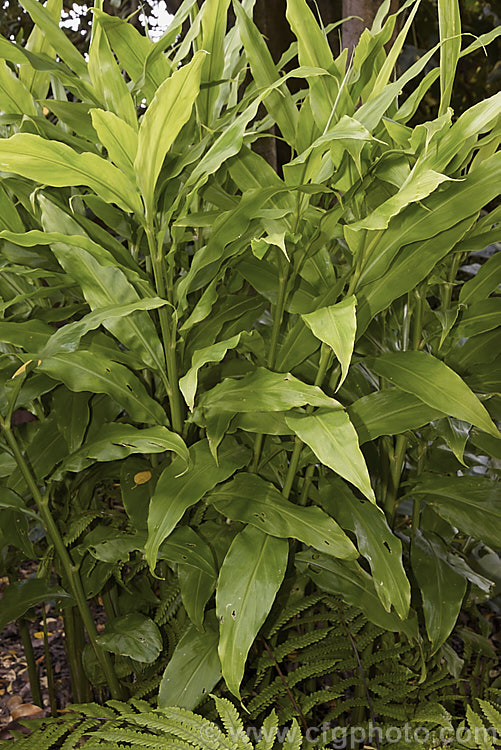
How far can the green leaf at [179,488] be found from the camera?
2.27 ft

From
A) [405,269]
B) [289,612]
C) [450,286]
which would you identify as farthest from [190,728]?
[450,286]

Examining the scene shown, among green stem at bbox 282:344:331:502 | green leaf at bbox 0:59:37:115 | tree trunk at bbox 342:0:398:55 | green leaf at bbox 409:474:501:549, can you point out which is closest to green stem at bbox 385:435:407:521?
green leaf at bbox 409:474:501:549

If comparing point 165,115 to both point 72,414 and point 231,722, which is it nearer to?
point 72,414

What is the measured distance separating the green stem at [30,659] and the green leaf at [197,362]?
0.71 meters

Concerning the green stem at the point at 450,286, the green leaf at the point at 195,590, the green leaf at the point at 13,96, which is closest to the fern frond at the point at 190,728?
the green leaf at the point at 195,590

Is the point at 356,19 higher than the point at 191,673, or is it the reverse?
the point at 356,19

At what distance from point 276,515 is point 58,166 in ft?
1.53

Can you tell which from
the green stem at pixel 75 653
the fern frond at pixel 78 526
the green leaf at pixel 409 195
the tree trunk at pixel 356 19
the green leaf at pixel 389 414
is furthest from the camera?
the tree trunk at pixel 356 19

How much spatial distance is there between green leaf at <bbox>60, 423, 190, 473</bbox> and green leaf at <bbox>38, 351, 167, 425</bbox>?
0.03 m

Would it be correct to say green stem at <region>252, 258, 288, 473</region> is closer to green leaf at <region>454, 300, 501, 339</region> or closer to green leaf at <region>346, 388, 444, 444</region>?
green leaf at <region>346, 388, 444, 444</region>

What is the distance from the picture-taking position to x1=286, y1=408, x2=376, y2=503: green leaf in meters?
0.62

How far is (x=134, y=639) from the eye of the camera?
847 mm

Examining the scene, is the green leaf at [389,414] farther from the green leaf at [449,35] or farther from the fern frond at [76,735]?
the fern frond at [76,735]

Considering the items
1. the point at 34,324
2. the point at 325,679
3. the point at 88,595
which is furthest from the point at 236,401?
the point at 325,679
